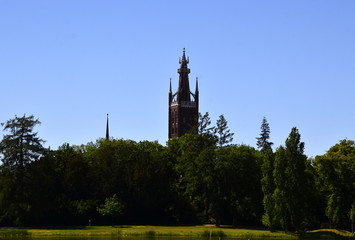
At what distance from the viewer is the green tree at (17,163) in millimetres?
81062

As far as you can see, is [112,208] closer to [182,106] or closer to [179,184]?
[179,184]

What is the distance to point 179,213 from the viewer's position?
3656 inches

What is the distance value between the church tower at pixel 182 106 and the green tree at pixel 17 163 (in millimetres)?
91430

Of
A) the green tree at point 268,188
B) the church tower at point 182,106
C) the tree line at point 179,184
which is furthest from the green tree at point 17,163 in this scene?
the church tower at point 182,106

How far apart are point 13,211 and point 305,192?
35061 millimetres

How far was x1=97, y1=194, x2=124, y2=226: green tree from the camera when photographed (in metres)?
84.6

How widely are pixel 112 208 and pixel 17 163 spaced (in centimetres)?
1318

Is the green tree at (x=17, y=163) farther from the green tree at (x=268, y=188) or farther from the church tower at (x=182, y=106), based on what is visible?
the church tower at (x=182, y=106)

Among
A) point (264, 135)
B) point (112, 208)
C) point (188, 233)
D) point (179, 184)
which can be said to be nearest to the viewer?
point (188, 233)

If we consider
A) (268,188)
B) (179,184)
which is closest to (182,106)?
(179,184)

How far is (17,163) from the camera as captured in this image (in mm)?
83000

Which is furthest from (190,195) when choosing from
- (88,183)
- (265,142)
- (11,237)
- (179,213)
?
(265,142)

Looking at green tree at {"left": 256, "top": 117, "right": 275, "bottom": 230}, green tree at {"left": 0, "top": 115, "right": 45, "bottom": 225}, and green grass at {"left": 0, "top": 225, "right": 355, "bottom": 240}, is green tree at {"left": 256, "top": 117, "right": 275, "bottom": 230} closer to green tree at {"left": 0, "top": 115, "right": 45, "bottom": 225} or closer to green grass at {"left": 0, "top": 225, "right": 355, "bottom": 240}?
green grass at {"left": 0, "top": 225, "right": 355, "bottom": 240}

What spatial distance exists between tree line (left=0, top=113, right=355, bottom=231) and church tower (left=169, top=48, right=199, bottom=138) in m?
77.2
